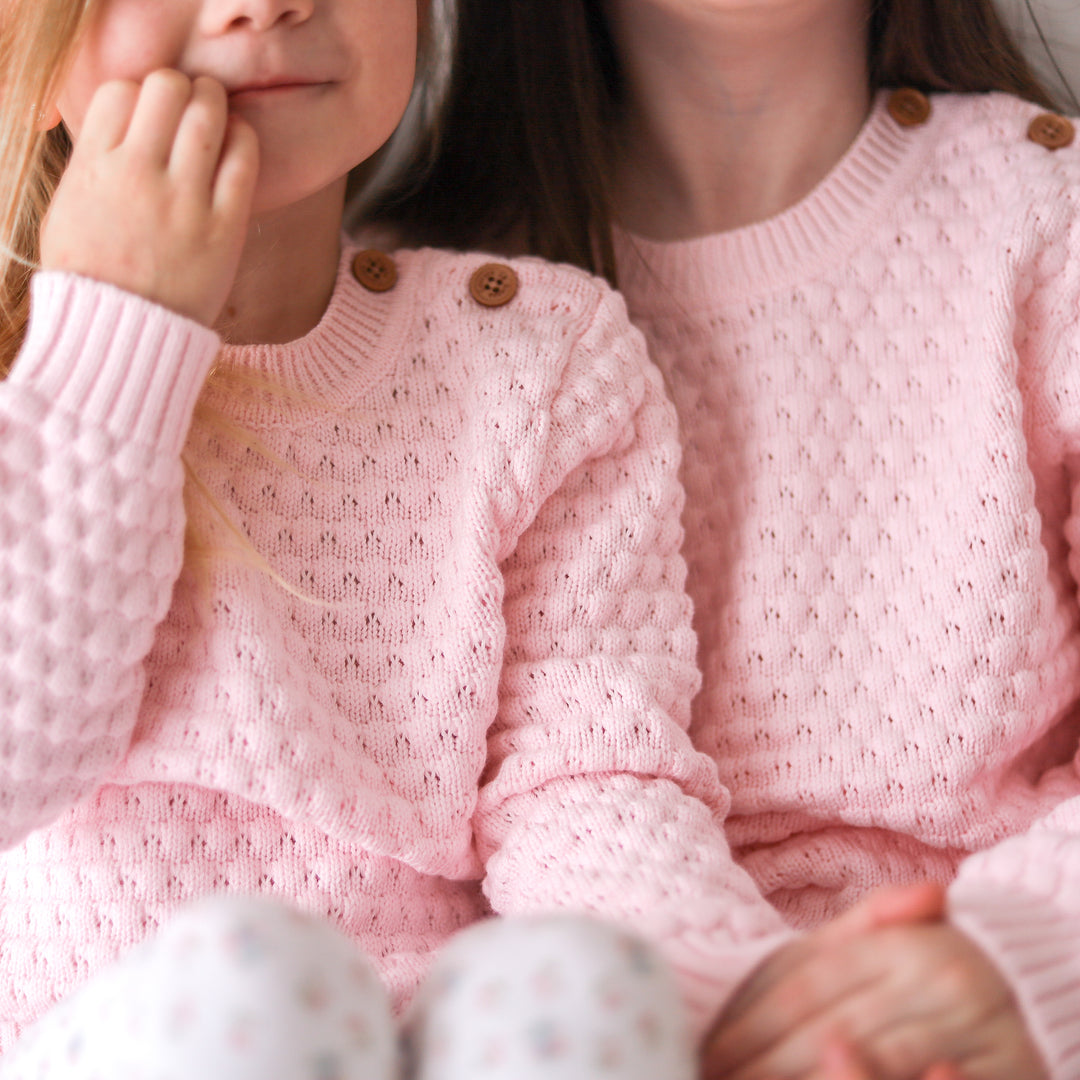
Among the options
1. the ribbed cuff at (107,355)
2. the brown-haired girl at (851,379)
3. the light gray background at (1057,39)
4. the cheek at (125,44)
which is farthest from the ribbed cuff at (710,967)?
the light gray background at (1057,39)

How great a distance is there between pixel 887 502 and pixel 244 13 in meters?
0.61

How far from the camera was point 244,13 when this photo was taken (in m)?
0.79

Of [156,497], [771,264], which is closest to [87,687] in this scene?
[156,497]

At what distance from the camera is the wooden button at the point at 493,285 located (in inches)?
38.6

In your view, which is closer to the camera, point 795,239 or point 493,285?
point 493,285

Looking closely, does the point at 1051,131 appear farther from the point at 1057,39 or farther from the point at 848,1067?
the point at 848,1067

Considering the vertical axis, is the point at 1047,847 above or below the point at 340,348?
below

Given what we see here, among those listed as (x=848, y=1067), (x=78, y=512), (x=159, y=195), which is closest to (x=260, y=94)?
(x=159, y=195)

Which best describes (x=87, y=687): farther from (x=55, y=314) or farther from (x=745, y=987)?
(x=745, y=987)

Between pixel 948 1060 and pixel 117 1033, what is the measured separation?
13.8 inches

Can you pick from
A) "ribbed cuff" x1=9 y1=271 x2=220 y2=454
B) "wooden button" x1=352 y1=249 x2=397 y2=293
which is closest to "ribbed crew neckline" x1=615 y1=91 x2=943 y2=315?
"wooden button" x1=352 y1=249 x2=397 y2=293

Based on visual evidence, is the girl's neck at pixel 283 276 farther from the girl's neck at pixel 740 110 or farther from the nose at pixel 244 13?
the girl's neck at pixel 740 110

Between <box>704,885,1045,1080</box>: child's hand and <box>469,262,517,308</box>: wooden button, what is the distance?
22.5 inches

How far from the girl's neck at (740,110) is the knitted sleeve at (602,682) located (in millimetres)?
234
